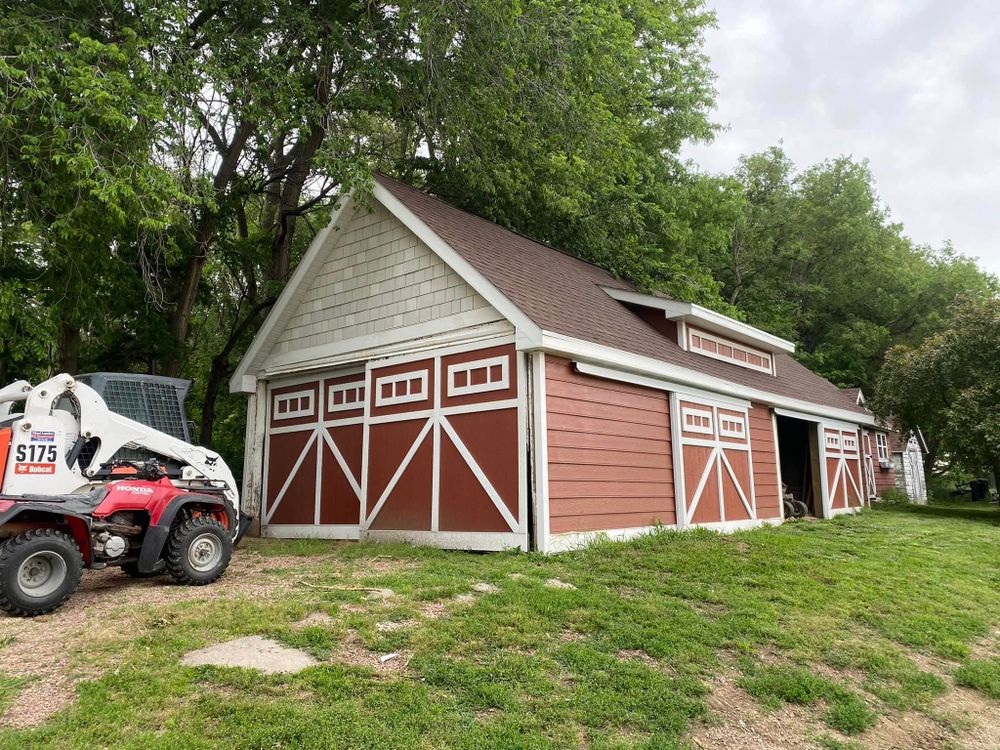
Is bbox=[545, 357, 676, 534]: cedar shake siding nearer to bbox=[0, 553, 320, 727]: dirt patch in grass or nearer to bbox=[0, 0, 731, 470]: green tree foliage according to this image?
bbox=[0, 553, 320, 727]: dirt patch in grass

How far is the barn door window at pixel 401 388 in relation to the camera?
33.9 feet

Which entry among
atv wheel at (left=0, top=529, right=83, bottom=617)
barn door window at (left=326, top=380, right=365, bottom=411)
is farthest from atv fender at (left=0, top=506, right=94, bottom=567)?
barn door window at (left=326, top=380, right=365, bottom=411)

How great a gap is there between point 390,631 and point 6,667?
243 centimetres

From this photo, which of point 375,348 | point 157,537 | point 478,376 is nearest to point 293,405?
point 375,348

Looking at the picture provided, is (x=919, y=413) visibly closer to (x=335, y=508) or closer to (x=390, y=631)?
(x=335, y=508)

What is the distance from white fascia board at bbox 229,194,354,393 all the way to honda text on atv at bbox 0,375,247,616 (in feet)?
18.2

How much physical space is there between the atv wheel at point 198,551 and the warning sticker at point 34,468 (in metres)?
1.23

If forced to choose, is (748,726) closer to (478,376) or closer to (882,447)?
(478,376)

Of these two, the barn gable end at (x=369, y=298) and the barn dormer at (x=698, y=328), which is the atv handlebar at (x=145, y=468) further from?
the barn dormer at (x=698, y=328)

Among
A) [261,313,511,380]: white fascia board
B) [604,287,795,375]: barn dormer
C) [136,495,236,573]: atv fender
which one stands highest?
[604,287,795,375]: barn dormer

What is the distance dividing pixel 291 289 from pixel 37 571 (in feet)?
24.8

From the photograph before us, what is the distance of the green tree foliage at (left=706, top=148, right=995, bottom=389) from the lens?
3331 cm

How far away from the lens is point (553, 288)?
1153 centimetres

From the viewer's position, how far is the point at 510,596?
638 cm
